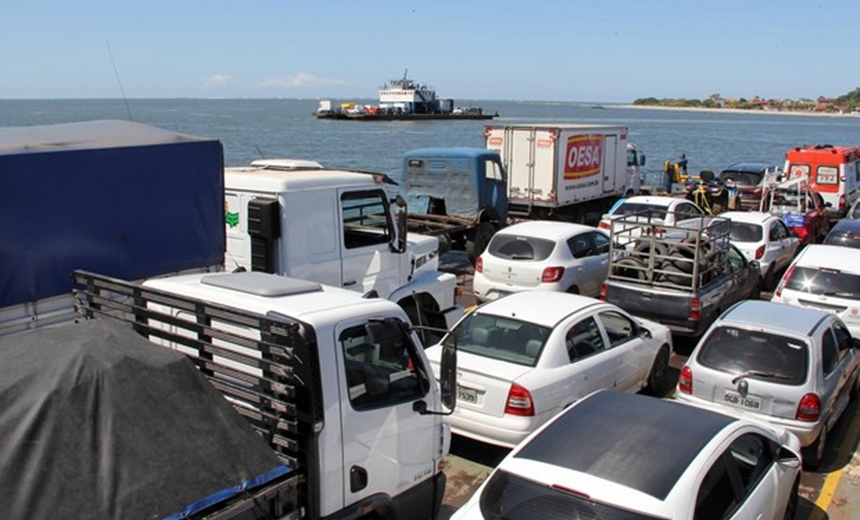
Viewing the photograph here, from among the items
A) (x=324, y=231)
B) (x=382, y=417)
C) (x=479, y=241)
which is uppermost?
(x=324, y=231)

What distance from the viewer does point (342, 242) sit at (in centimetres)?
829

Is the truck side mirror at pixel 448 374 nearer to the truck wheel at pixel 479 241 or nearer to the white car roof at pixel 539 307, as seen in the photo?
the white car roof at pixel 539 307

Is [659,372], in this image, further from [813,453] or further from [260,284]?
[260,284]

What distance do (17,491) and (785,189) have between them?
2056cm

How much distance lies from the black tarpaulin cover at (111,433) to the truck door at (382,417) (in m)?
0.60

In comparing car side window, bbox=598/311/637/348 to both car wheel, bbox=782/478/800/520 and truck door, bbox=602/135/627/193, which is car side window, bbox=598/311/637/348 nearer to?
car wheel, bbox=782/478/800/520

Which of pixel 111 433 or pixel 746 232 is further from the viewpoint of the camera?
pixel 746 232

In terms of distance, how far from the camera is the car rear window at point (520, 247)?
12688 millimetres

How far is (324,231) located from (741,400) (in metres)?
4.42

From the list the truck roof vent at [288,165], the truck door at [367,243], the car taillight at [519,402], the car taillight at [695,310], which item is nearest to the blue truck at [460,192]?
the car taillight at [695,310]

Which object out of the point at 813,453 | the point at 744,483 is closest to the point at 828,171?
the point at 813,453

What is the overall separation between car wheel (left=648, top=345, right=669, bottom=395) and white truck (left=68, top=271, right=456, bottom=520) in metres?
4.61

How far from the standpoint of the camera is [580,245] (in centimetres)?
1323

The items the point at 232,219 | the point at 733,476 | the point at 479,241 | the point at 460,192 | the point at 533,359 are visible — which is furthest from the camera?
the point at 460,192
